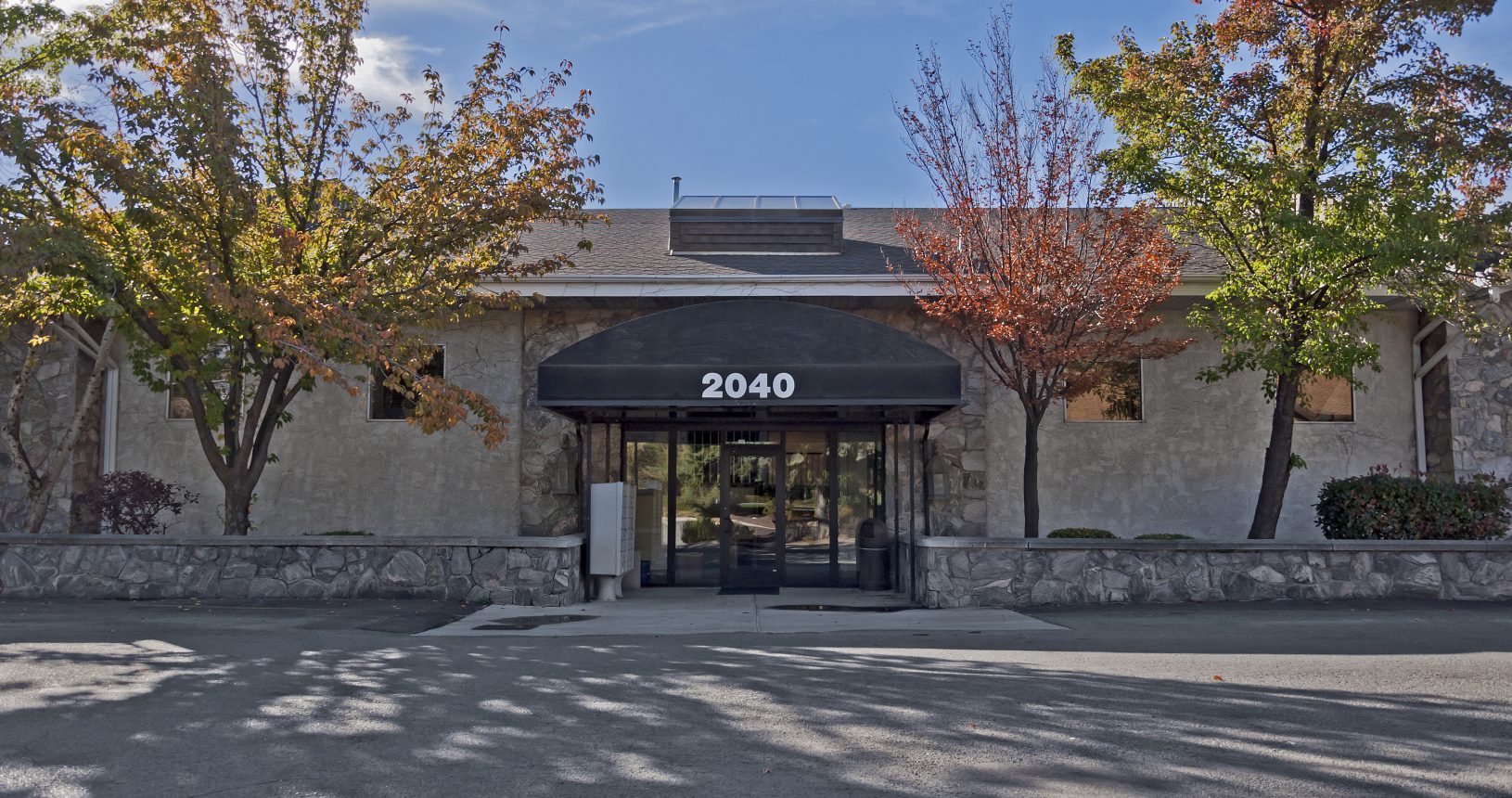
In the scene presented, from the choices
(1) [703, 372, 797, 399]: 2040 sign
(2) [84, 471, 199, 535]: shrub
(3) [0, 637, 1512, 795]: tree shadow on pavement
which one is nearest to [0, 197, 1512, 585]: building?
(2) [84, 471, 199, 535]: shrub

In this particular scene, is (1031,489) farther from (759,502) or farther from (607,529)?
(607,529)

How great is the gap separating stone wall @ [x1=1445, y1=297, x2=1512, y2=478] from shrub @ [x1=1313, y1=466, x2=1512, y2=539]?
87.7 inches

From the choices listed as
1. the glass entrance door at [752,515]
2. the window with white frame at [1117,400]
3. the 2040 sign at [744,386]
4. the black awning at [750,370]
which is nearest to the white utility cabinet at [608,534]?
the black awning at [750,370]

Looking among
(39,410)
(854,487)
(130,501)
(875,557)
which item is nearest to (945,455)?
(854,487)

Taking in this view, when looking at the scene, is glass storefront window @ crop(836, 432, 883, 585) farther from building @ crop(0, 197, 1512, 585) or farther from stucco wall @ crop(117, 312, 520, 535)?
stucco wall @ crop(117, 312, 520, 535)

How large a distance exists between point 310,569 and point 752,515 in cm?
601

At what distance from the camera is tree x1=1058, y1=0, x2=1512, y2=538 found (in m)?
12.2

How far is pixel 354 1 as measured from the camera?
43.3 feet

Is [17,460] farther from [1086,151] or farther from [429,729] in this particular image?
[1086,151]

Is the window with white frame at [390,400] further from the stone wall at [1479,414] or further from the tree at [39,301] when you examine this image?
the stone wall at [1479,414]

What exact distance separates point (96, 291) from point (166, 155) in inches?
67.3

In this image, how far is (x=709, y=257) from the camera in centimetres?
1691

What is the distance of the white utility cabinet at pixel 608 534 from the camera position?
556 inches

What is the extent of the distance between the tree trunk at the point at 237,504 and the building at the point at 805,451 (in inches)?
92.0
